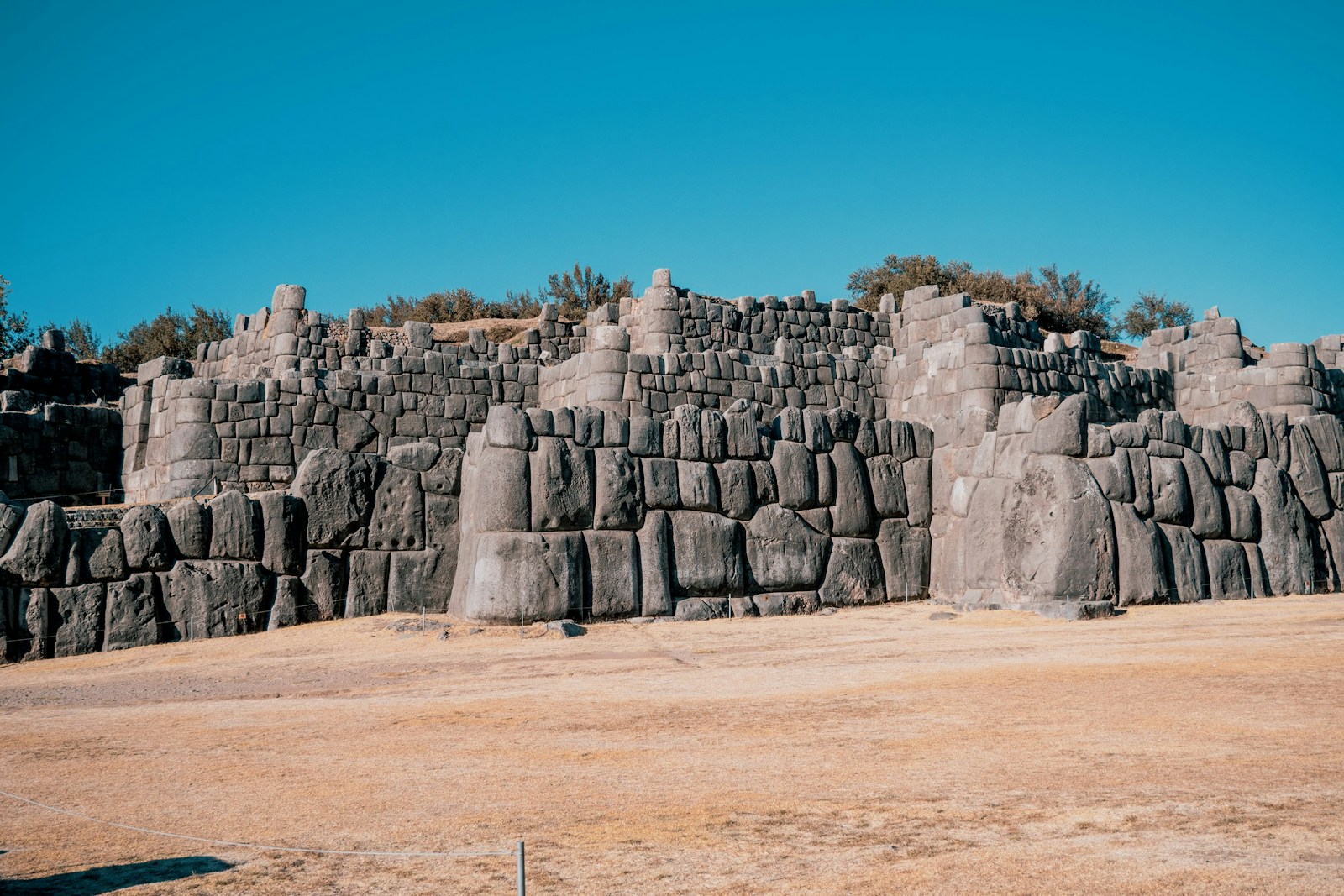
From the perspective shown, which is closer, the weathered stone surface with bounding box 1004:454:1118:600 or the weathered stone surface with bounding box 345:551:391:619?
the weathered stone surface with bounding box 345:551:391:619

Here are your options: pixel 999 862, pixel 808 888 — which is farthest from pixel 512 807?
pixel 999 862

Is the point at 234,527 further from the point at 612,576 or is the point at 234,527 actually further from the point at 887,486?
the point at 887,486

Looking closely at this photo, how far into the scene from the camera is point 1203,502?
52.5 feet

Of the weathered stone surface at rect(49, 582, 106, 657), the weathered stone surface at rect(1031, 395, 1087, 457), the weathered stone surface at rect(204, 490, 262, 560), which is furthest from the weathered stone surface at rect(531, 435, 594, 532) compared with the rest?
the weathered stone surface at rect(1031, 395, 1087, 457)

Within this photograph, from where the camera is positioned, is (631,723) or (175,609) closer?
(631,723)

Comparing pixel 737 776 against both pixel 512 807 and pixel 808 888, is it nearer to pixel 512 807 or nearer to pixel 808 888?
pixel 512 807

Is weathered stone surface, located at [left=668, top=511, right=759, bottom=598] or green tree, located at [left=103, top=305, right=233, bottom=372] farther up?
green tree, located at [left=103, top=305, right=233, bottom=372]

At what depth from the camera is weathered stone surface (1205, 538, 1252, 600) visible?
1573 cm

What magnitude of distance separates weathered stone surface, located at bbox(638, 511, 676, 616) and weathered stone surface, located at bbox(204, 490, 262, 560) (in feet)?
14.7

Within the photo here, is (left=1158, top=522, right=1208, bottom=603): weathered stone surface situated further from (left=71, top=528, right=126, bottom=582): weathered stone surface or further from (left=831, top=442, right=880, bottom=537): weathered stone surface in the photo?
(left=71, top=528, right=126, bottom=582): weathered stone surface

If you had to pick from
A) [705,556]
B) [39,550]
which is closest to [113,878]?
[39,550]

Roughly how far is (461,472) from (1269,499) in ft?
38.0

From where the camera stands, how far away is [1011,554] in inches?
582

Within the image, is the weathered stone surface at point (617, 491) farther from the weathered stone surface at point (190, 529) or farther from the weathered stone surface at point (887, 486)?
the weathered stone surface at point (190, 529)
